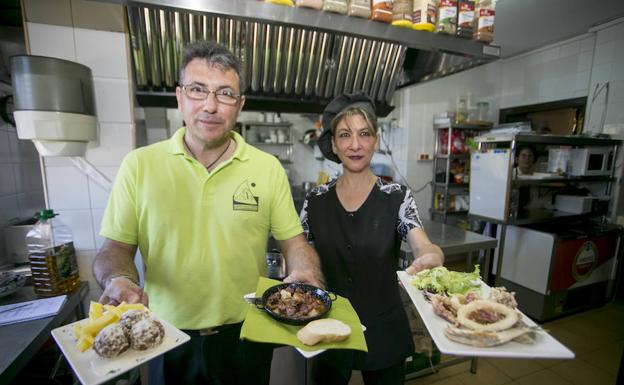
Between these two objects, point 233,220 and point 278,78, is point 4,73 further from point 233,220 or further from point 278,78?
point 233,220

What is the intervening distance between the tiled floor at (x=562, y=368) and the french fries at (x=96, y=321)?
216 cm

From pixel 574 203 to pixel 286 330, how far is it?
4.14 meters

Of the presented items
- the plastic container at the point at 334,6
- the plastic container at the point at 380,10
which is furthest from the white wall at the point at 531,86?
the plastic container at the point at 334,6

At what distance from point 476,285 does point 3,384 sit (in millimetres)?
1687

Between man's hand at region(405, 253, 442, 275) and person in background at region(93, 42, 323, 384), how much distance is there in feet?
1.23

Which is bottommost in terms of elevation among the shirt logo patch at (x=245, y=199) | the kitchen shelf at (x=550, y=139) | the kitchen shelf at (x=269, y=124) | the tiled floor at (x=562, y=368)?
the tiled floor at (x=562, y=368)

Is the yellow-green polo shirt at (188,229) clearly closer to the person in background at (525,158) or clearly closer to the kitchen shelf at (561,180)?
the kitchen shelf at (561,180)

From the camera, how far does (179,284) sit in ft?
3.75

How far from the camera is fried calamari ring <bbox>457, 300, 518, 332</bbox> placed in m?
0.84

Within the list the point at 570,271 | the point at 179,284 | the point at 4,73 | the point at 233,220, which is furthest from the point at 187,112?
the point at 570,271

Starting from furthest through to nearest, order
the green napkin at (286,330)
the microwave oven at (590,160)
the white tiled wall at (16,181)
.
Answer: the microwave oven at (590,160) → the white tiled wall at (16,181) → the green napkin at (286,330)

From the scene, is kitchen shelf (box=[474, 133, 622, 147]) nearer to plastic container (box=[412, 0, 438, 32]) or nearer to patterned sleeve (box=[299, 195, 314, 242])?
plastic container (box=[412, 0, 438, 32])

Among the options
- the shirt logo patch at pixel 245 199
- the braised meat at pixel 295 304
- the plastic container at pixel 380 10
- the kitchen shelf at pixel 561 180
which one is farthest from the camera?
the kitchen shelf at pixel 561 180

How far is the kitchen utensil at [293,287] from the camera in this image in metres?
0.86
